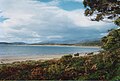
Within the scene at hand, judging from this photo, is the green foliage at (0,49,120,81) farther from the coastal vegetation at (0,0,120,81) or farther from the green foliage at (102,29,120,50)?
the green foliage at (102,29,120,50)

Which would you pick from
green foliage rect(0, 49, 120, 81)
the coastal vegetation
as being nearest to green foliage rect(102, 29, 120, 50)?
the coastal vegetation

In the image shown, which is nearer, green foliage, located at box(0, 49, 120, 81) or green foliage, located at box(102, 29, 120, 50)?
green foliage, located at box(0, 49, 120, 81)

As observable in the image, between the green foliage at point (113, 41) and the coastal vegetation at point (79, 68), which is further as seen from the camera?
the green foliage at point (113, 41)

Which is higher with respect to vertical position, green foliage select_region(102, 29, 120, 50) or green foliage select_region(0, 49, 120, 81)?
green foliage select_region(102, 29, 120, 50)

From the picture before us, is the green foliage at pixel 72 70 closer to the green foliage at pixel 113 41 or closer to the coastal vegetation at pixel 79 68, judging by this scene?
the coastal vegetation at pixel 79 68

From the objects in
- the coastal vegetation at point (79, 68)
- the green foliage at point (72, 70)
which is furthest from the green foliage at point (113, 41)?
the green foliage at point (72, 70)

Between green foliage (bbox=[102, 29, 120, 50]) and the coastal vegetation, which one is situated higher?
green foliage (bbox=[102, 29, 120, 50])

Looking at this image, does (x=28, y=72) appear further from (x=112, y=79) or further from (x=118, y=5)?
(x=118, y=5)

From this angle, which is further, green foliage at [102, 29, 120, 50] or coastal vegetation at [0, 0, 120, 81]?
green foliage at [102, 29, 120, 50]

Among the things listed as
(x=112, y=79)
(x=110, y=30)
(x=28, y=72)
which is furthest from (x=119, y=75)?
(x=110, y=30)

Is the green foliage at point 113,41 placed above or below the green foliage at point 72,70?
above

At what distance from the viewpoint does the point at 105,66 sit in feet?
64.5

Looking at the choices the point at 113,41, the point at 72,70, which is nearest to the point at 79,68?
the point at 72,70

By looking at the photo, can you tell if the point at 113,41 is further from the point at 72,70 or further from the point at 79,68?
the point at 72,70
